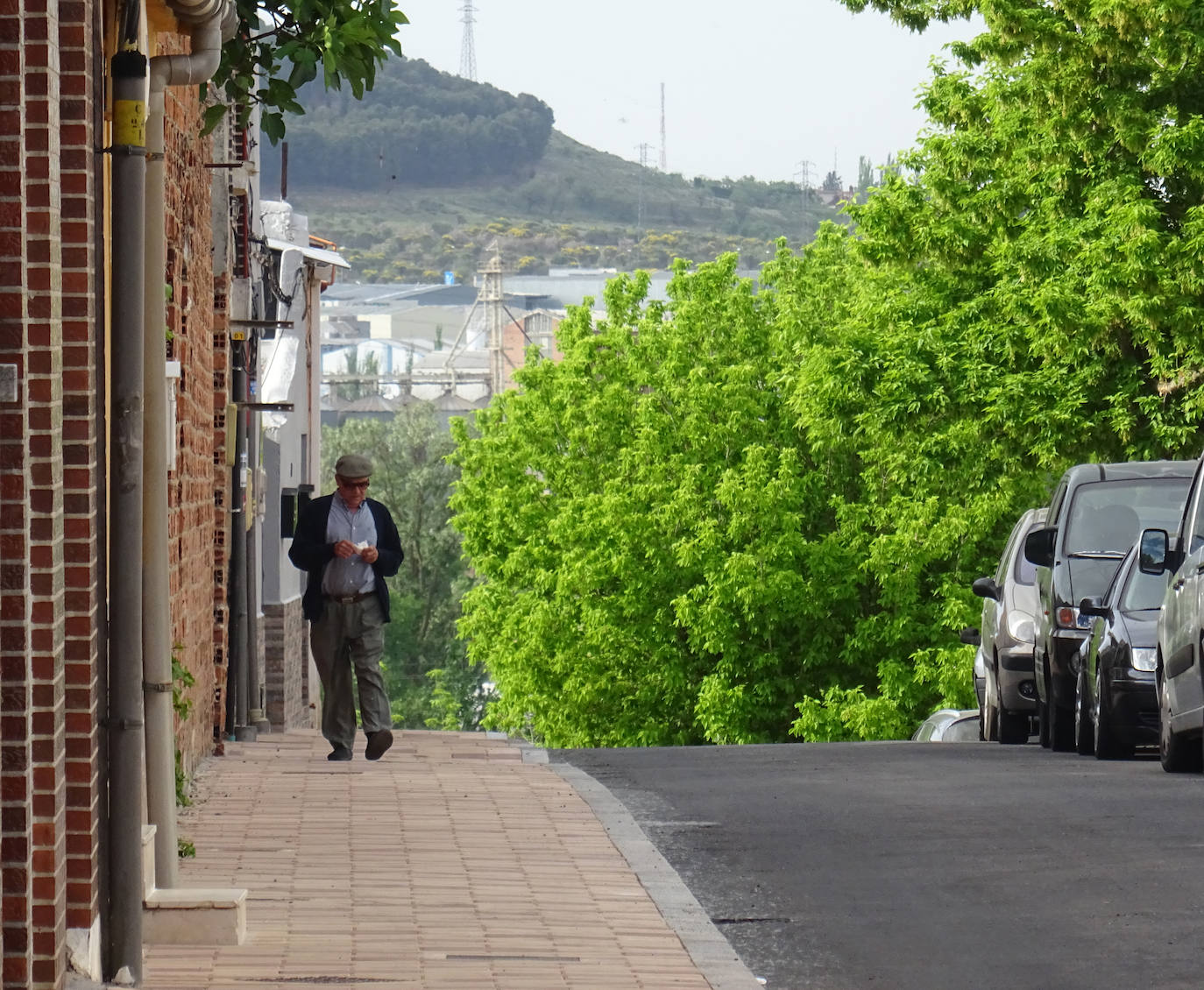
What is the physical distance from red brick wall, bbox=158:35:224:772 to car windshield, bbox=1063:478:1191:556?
597 cm

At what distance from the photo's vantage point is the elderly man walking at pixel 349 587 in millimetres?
13562

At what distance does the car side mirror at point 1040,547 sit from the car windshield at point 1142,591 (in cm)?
125

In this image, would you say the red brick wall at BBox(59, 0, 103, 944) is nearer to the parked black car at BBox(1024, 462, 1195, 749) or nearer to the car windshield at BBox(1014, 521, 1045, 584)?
the parked black car at BBox(1024, 462, 1195, 749)

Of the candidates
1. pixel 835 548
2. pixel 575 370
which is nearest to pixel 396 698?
pixel 575 370

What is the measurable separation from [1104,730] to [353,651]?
4724mm

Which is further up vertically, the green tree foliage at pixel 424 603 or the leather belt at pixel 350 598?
the leather belt at pixel 350 598

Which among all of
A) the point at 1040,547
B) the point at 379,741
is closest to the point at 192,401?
the point at 379,741

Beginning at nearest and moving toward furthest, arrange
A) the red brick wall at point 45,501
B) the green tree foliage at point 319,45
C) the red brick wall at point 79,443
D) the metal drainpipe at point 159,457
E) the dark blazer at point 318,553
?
the red brick wall at point 45,501 < the red brick wall at point 79,443 < the metal drainpipe at point 159,457 < the green tree foliage at point 319,45 < the dark blazer at point 318,553

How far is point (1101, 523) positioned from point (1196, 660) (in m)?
4.77

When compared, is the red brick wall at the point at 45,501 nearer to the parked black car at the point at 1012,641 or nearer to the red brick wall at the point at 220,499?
the red brick wall at the point at 220,499

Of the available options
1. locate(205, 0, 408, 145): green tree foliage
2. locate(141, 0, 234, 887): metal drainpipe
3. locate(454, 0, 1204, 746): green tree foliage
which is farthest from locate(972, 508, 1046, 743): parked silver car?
locate(141, 0, 234, 887): metal drainpipe

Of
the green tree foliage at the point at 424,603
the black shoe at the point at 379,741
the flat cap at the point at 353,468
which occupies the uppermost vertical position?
the flat cap at the point at 353,468

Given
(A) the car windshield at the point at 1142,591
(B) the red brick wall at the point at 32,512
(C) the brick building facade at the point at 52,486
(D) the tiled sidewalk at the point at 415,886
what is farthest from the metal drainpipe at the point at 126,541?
(A) the car windshield at the point at 1142,591

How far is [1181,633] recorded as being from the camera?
40.1 feet
